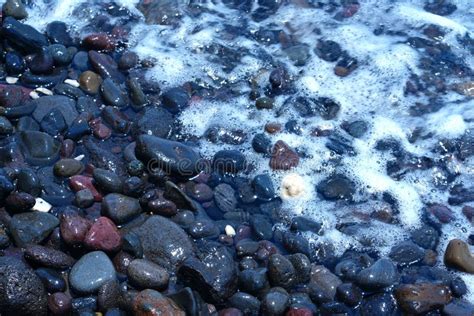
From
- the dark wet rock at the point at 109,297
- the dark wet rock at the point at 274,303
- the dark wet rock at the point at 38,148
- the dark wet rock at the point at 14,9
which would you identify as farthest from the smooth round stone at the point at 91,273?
the dark wet rock at the point at 14,9

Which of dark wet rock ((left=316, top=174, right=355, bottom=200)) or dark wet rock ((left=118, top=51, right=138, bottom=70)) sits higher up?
dark wet rock ((left=118, top=51, right=138, bottom=70))

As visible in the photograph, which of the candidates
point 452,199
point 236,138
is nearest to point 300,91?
point 236,138

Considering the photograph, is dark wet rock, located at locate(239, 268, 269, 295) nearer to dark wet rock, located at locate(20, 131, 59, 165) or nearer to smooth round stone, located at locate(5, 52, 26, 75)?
dark wet rock, located at locate(20, 131, 59, 165)

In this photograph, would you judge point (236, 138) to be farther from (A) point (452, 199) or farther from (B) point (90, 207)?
(A) point (452, 199)

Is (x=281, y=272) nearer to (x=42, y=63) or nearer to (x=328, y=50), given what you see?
(x=42, y=63)

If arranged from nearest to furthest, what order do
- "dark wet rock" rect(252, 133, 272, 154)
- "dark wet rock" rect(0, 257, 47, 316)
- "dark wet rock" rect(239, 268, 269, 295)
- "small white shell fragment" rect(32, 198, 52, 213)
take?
"dark wet rock" rect(0, 257, 47, 316)
"dark wet rock" rect(239, 268, 269, 295)
"small white shell fragment" rect(32, 198, 52, 213)
"dark wet rock" rect(252, 133, 272, 154)

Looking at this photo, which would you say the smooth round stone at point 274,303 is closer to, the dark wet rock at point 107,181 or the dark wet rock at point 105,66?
the dark wet rock at point 107,181

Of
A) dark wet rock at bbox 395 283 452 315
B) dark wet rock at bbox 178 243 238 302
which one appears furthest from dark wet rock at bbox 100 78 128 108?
dark wet rock at bbox 395 283 452 315
